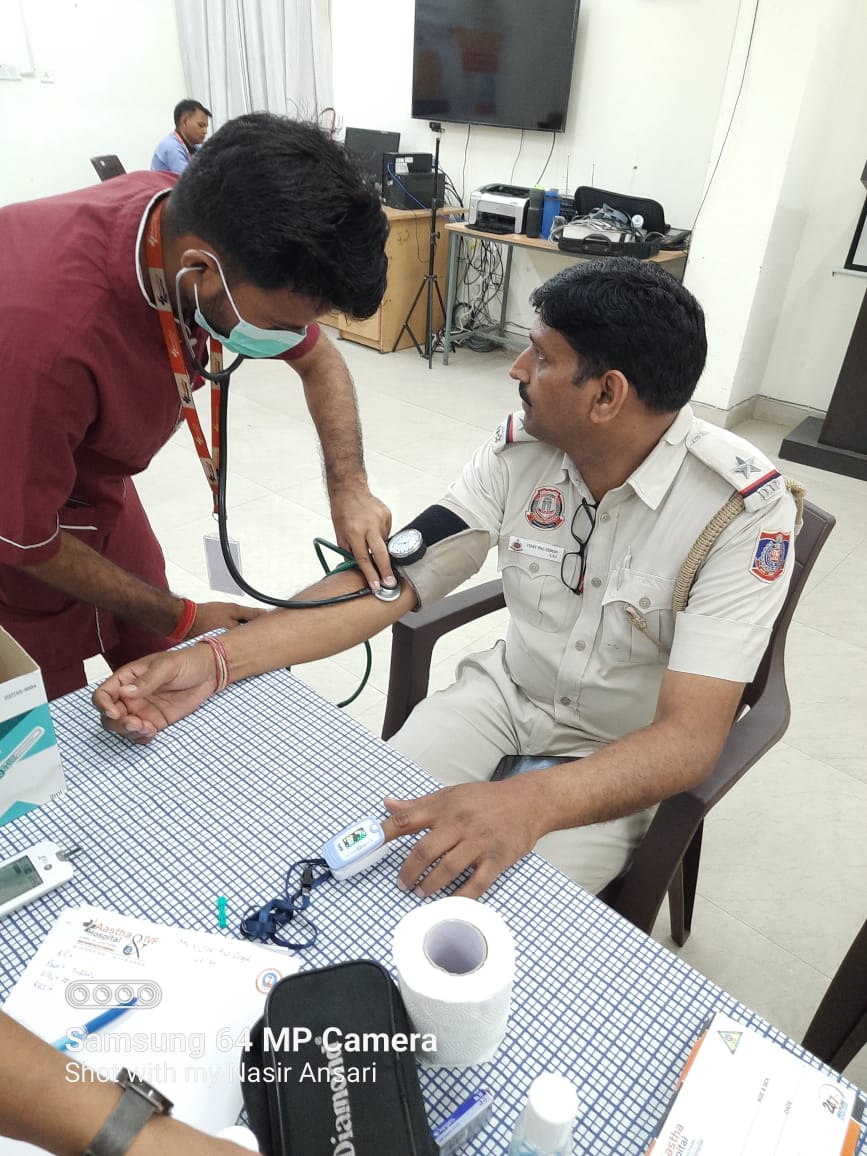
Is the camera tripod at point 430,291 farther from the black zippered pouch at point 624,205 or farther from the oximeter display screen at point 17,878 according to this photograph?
the oximeter display screen at point 17,878

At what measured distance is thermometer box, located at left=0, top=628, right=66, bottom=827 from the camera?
27.7 inches

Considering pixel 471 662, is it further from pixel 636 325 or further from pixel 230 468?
pixel 230 468

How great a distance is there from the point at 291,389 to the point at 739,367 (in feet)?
7.73

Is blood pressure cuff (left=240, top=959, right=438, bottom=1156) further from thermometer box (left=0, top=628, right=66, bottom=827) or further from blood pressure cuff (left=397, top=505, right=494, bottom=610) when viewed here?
blood pressure cuff (left=397, top=505, right=494, bottom=610)

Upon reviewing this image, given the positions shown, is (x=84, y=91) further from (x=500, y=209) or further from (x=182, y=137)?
(x=500, y=209)

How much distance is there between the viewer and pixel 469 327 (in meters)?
5.07

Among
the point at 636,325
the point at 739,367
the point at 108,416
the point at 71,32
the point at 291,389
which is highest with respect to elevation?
the point at 71,32

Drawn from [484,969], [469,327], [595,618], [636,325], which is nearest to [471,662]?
[595,618]

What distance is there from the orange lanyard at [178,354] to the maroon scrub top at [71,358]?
20mm

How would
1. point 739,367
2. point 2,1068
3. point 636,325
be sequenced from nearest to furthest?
point 2,1068, point 636,325, point 739,367

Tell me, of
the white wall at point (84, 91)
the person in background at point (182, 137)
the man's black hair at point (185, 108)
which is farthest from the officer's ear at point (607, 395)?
the white wall at point (84, 91)

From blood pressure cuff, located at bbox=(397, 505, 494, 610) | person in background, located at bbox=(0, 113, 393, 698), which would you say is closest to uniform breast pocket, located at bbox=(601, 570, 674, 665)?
blood pressure cuff, located at bbox=(397, 505, 494, 610)

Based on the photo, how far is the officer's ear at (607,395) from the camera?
1082 millimetres

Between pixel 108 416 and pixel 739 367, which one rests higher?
pixel 108 416
